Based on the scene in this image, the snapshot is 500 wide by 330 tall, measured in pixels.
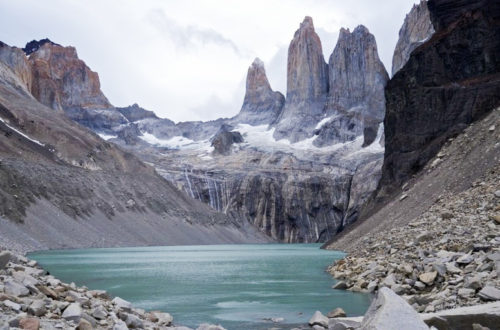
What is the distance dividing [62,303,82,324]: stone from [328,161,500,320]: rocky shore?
8.61 m

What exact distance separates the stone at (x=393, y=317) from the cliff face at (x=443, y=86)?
2101 inches

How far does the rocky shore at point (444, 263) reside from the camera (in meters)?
15.5

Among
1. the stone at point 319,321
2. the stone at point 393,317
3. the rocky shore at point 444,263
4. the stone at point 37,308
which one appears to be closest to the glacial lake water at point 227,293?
the stone at point 319,321

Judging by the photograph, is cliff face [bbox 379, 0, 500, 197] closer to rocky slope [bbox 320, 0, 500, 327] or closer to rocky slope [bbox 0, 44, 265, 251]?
rocky slope [bbox 320, 0, 500, 327]

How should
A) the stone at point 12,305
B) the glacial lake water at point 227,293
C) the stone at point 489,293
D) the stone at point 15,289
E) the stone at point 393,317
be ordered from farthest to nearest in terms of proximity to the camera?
1. the glacial lake water at point 227,293
2. the stone at point 489,293
3. the stone at point 15,289
4. the stone at point 12,305
5. the stone at point 393,317

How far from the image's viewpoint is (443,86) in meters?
69.2

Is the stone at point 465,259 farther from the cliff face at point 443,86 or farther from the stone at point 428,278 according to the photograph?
the cliff face at point 443,86

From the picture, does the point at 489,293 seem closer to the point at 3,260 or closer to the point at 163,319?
the point at 163,319

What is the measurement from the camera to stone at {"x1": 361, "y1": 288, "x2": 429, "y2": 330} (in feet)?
27.3

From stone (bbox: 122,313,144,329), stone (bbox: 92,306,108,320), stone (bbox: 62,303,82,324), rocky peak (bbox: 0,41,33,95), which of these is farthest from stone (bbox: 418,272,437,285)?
rocky peak (bbox: 0,41,33,95)

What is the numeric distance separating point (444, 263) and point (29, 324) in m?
13.6

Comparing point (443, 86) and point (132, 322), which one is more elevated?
point (443, 86)

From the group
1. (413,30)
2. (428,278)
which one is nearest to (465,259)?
(428,278)

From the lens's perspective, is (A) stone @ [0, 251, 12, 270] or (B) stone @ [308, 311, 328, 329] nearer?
(A) stone @ [0, 251, 12, 270]
